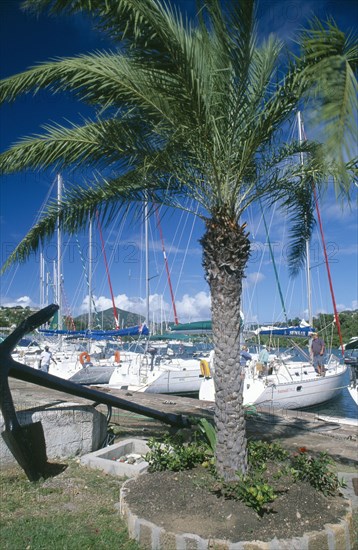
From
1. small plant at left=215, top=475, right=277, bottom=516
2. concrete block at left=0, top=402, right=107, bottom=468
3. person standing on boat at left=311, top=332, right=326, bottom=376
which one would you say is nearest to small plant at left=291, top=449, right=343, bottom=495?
small plant at left=215, top=475, right=277, bottom=516

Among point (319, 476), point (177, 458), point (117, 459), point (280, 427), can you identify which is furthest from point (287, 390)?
point (319, 476)

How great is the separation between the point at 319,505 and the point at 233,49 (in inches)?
167

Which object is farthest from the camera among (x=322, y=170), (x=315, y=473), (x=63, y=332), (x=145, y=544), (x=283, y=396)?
(x=63, y=332)

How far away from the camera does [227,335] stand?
470 cm

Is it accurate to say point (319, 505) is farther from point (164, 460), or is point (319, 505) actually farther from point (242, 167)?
point (242, 167)

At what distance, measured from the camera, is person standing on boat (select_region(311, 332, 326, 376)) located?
16.8 m

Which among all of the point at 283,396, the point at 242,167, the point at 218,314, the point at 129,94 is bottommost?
the point at 283,396

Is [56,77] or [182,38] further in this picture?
[56,77]

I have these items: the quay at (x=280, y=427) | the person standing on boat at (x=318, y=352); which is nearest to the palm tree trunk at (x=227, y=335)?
the quay at (x=280, y=427)

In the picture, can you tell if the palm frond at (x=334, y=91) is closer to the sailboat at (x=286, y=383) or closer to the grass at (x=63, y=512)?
the grass at (x=63, y=512)

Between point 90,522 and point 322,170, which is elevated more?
point 322,170

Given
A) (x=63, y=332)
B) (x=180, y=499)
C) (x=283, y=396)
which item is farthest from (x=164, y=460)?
(x=63, y=332)

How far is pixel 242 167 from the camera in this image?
475 centimetres

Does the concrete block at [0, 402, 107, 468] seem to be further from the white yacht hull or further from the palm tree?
the white yacht hull
